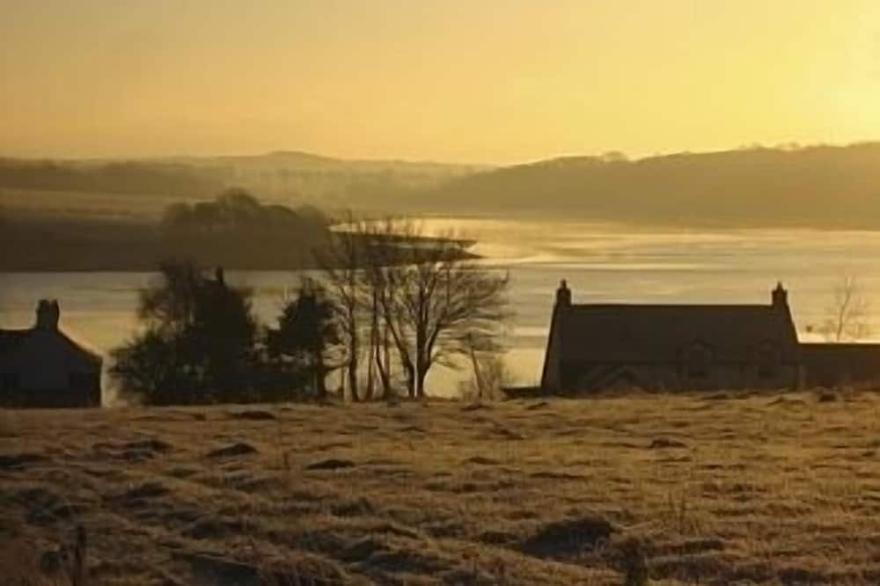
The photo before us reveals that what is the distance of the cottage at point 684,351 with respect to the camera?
7488 cm

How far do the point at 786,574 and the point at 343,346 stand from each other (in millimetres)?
56381

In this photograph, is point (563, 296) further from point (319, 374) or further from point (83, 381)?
point (83, 381)

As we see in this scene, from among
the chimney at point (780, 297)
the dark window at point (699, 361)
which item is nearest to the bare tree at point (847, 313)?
the chimney at point (780, 297)

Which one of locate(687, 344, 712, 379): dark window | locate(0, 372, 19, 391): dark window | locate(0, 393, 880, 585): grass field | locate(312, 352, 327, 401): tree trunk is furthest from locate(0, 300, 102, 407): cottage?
locate(0, 393, 880, 585): grass field

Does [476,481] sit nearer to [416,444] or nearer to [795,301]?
[416,444]

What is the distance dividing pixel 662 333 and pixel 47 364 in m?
25.2

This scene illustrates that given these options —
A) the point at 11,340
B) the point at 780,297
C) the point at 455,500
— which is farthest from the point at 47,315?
the point at 455,500

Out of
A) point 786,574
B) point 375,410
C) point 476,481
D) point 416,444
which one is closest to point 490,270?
point 375,410

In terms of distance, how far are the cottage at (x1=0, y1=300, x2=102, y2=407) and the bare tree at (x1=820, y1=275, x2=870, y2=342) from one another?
135 feet

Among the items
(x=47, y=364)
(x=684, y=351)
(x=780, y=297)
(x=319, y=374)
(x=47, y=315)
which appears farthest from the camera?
(x=780, y=297)

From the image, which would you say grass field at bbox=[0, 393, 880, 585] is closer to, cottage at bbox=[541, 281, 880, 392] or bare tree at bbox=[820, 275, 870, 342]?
cottage at bbox=[541, 281, 880, 392]

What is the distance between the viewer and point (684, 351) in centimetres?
7594

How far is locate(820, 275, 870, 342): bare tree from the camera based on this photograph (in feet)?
322

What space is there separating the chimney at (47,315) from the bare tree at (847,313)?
40690 millimetres
